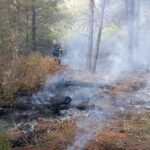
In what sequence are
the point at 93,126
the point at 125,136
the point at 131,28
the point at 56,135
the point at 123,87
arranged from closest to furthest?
the point at 125,136 < the point at 56,135 < the point at 93,126 < the point at 123,87 < the point at 131,28

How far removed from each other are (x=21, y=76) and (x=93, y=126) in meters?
3.18

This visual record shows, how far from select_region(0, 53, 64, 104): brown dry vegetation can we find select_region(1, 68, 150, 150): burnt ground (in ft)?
2.02

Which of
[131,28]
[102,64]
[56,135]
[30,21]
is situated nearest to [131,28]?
[131,28]

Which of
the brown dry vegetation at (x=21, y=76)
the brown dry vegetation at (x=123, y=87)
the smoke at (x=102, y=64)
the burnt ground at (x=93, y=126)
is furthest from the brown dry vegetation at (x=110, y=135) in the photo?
the brown dry vegetation at (x=123, y=87)

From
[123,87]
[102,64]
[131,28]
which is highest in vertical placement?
[131,28]

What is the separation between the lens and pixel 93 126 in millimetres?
5523

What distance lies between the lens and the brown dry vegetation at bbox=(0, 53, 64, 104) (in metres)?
6.49

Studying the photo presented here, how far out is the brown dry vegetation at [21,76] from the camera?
6.49m

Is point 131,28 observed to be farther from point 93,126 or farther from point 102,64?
point 93,126

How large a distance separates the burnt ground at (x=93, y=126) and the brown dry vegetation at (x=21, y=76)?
616 mm

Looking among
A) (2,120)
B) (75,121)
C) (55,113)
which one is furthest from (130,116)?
(2,120)

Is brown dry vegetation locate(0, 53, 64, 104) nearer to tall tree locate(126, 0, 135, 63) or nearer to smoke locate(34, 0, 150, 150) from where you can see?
smoke locate(34, 0, 150, 150)

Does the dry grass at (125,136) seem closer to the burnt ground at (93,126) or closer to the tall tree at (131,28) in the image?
the burnt ground at (93,126)

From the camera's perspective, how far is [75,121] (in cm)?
586
